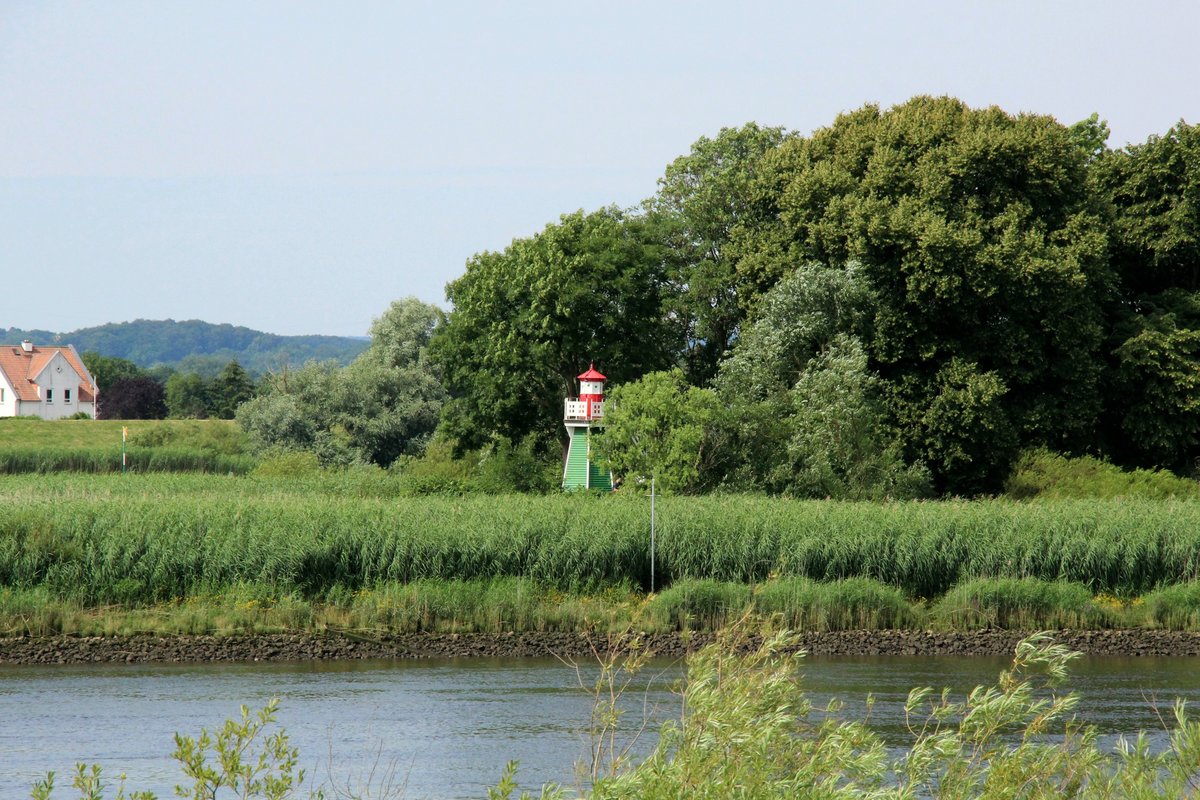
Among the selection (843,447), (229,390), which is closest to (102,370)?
(229,390)

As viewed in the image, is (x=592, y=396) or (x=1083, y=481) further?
(x=592, y=396)

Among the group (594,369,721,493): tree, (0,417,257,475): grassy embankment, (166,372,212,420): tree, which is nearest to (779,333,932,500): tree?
(594,369,721,493): tree

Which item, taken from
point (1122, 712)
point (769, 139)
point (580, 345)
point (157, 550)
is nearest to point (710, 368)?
point (580, 345)

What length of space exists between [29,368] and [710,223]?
68.0 metres

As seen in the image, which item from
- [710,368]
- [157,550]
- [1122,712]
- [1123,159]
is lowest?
[1122,712]

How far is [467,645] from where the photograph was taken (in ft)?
83.9

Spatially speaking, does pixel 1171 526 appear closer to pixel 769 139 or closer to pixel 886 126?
pixel 886 126

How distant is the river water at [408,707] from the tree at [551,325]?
22.6 m

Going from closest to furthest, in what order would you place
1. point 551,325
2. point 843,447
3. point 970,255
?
point 843,447, point 970,255, point 551,325

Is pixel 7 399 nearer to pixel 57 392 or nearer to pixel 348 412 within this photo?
pixel 57 392

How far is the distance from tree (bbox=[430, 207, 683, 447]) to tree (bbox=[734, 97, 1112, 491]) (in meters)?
5.41

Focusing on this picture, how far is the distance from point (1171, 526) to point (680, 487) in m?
12.6

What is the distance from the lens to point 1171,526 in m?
29.3

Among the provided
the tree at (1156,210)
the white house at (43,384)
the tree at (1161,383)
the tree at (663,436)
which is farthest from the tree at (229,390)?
the tree at (1161,383)
